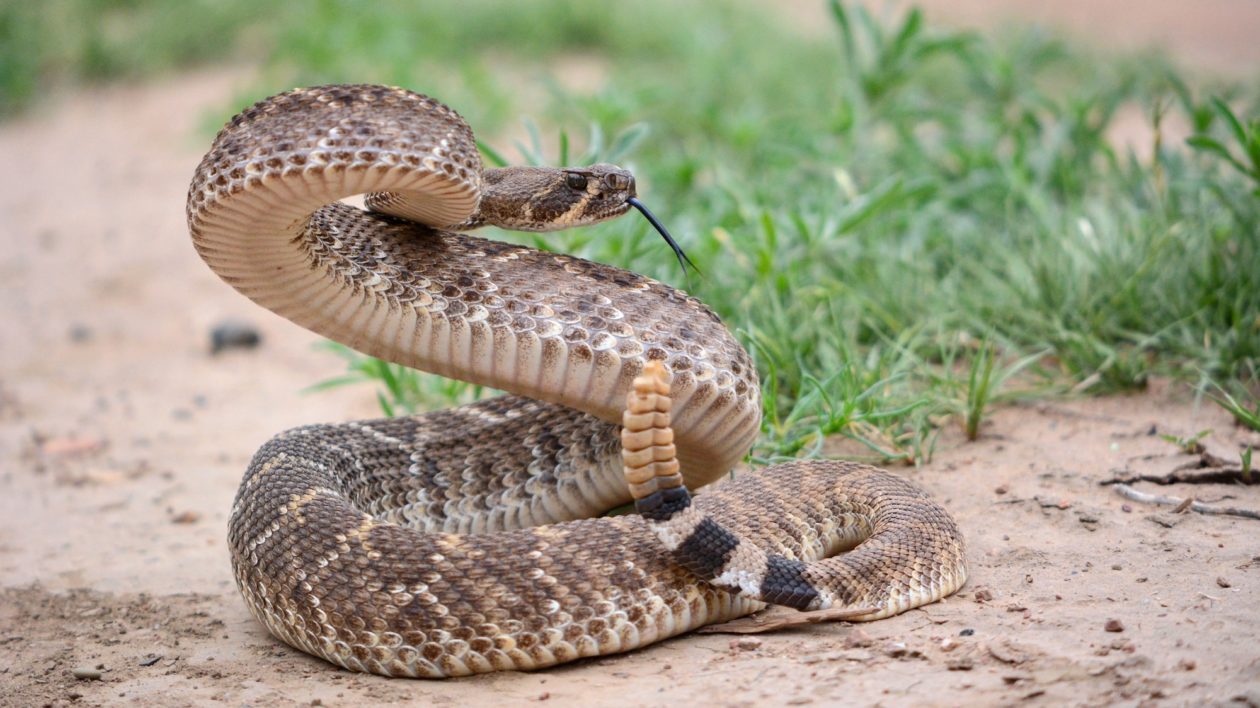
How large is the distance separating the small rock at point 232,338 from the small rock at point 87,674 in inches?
188

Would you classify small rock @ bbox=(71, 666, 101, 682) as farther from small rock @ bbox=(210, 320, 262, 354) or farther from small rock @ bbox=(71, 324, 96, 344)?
small rock @ bbox=(71, 324, 96, 344)

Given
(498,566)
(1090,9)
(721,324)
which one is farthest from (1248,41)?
(498,566)

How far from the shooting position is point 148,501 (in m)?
6.12

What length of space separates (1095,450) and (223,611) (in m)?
3.57

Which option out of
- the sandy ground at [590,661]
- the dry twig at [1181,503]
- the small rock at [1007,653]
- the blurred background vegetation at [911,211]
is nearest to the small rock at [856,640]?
the sandy ground at [590,661]

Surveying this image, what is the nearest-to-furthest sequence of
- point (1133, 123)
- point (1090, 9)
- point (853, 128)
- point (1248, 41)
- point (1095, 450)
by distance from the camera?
point (1095, 450)
point (853, 128)
point (1133, 123)
point (1248, 41)
point (1090, 9)

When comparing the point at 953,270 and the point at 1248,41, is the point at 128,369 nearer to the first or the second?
the point at 953,270

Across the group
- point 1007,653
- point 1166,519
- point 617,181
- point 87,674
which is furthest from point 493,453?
point 1166,519

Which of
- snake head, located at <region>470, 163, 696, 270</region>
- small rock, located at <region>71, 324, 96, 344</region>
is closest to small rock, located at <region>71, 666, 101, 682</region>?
snake head, located at <region>470, 163, 696, 270</region>

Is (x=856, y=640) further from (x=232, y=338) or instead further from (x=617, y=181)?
(x=232, y=338)

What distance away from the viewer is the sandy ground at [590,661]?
11.5ft

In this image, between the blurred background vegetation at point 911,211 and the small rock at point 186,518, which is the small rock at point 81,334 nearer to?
the blurred background vegetation at point 911,211

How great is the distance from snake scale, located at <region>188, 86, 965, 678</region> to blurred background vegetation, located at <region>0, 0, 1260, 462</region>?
2.88ft

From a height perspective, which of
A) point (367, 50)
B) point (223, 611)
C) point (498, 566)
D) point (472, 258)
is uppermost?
point (367, 50)
